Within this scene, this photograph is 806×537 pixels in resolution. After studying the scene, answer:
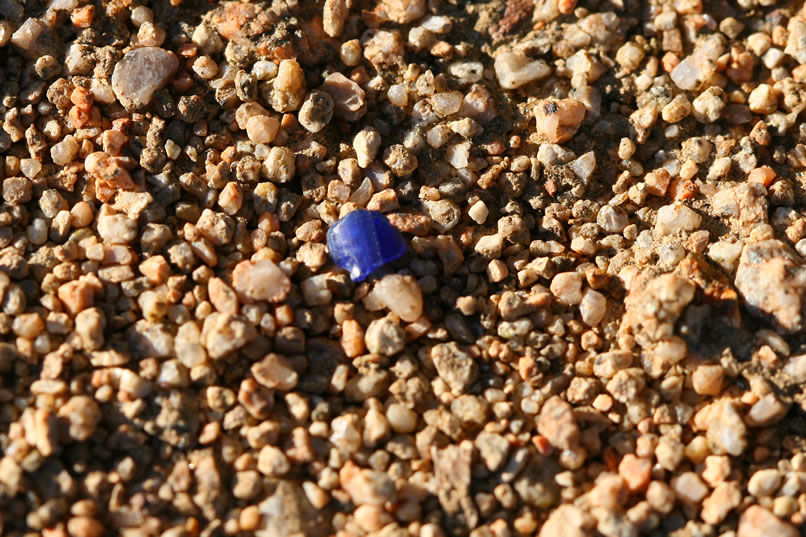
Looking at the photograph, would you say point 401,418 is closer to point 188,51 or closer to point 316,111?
point 316,111

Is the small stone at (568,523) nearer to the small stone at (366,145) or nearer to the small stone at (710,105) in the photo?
the small stone at (366,145)

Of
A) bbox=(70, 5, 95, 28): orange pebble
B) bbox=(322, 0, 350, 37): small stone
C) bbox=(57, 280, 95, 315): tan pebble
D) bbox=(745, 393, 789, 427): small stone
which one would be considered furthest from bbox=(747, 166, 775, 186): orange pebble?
bbox=(70, 5, 95, 28): orange pebble

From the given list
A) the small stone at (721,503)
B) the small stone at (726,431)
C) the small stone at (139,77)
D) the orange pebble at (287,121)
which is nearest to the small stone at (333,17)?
the orange pebble at (287,121)

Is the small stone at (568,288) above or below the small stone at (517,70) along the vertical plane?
below

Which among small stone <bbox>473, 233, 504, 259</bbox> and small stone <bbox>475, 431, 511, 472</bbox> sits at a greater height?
small stone <bbox>473, 233, 504, 259</bbox>

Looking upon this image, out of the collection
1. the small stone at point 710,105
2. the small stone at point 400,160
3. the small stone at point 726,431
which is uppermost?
the small stone at point 400,160

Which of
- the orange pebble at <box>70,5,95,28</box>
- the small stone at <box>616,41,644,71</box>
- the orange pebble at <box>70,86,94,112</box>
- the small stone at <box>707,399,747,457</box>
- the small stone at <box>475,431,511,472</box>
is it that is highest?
the orange pebble at <box>70,5,95,28</box>

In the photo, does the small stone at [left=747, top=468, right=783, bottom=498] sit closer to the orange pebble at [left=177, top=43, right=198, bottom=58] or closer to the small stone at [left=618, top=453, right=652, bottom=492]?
the small stone at [left=618, top=453, right=652, bottom=492]
